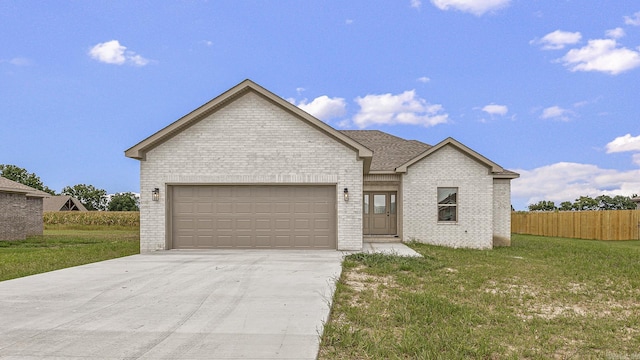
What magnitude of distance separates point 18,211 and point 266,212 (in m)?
21.2

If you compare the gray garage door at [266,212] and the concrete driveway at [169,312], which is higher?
the gray garage door at [266,212]

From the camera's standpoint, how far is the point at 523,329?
6117mm

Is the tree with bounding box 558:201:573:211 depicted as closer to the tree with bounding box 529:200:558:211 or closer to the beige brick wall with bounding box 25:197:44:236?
the tree with bounding box 529:200:558:211

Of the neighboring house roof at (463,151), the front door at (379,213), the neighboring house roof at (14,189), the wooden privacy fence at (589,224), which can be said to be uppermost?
the neighboring house roof at (463,151)

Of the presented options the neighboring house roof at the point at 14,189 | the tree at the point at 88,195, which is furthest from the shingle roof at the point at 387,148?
the tree at the point at 88,195

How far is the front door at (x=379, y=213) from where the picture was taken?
20.0 metres

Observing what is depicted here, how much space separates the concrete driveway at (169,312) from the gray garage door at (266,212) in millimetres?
3508

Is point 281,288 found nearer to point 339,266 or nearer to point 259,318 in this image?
point 259,318

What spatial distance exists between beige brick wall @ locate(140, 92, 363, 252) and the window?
5.49 meters

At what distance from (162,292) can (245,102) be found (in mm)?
7952

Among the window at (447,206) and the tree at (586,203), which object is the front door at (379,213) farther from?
the tree at (586,203)

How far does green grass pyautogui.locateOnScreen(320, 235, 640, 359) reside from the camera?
5.22 meters

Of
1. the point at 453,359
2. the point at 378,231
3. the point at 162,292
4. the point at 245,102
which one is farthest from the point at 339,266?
the point at 378,231

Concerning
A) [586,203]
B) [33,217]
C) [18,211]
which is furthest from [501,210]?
[586,203]
